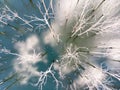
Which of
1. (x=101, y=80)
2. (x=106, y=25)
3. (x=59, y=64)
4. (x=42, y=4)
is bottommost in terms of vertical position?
(x=101, y=80)

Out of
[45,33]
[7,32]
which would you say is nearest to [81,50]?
[45,33]

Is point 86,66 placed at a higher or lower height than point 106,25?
lower

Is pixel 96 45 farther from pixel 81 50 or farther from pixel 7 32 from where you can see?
pixel 7 32

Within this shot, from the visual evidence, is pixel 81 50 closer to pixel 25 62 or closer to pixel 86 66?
pixel 86 66

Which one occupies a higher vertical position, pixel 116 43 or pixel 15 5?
pixel 15 5

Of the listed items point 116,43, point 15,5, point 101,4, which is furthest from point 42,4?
point 116,43

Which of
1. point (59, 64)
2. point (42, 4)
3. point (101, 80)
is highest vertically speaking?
point (42, 4)

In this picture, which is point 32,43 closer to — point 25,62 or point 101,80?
point 25,62
